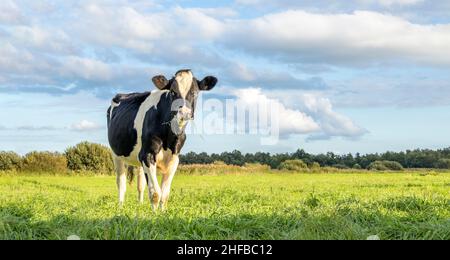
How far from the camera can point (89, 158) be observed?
33.4 metres

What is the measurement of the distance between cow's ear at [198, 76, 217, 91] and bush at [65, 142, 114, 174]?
23.5 metres

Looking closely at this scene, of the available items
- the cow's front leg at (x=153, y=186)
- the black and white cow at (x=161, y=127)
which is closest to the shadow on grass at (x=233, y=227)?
the cow's front leg at (x=153, y=186)

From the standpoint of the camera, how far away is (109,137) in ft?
42.5

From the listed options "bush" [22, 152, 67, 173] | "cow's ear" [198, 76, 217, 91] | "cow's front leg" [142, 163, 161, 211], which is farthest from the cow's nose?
"bush" [22, 152, 67, 173]

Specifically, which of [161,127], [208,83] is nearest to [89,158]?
[161,127]

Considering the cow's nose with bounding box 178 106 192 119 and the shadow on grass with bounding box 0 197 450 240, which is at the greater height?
the cow's nose with bounding box 178 106 192 119

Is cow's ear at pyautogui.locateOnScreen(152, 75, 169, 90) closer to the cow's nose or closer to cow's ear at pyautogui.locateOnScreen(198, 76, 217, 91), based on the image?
cow's ear at pyautogui.locateOnScreen(198, 76, 217, 91)

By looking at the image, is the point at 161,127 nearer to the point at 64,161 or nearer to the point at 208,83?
the point at 208,83

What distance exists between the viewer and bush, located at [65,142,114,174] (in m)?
33.0

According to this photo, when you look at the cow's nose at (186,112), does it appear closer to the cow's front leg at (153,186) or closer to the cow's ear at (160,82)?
the cow's ear at (160,82)

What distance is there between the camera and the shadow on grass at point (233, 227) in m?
6.87

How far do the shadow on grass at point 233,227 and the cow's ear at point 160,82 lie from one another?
282 cm
